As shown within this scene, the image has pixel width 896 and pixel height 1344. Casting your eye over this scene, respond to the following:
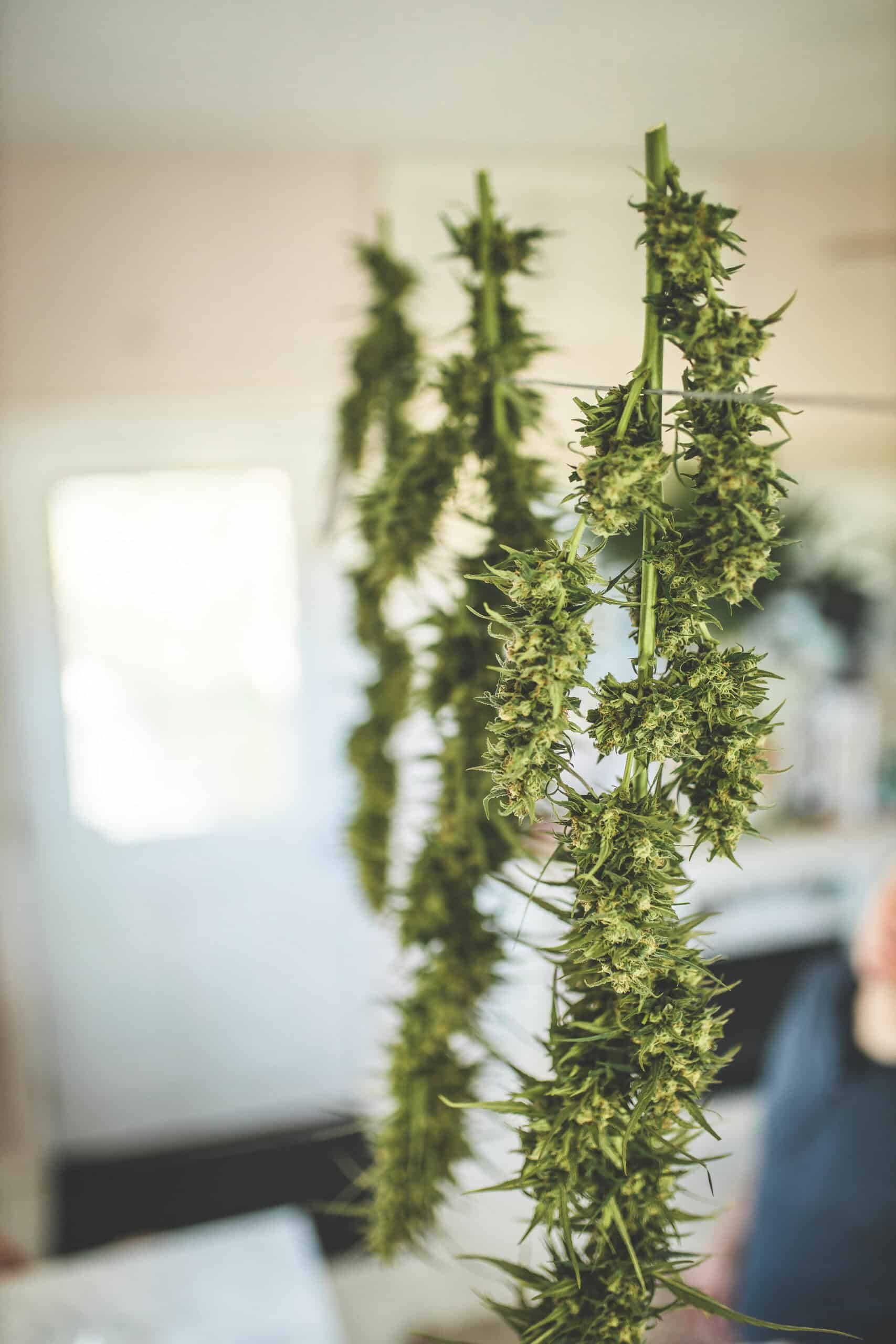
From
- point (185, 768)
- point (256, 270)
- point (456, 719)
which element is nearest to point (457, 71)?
point (256, 270)

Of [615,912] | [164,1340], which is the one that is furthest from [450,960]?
[164,1340]

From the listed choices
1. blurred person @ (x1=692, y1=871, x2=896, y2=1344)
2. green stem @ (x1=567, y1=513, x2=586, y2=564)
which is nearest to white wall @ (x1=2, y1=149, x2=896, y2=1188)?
blurred person @ (x1=692, y1=871, x2=896, y2=1344)

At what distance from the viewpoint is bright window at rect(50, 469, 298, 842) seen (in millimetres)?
2791

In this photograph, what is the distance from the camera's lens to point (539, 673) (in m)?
0.33

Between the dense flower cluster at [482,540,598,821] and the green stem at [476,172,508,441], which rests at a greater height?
the green stem at [476,172,508,441]

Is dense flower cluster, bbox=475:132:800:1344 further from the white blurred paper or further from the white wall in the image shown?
the white wall

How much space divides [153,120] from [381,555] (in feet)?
6.41

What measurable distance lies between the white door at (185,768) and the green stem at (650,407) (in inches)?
93.6

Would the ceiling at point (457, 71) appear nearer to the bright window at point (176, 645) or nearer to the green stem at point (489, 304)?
the green stem at point (489, 304)

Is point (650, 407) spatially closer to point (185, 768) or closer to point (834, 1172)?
point (834, 1172)

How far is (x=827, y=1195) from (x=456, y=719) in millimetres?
1311

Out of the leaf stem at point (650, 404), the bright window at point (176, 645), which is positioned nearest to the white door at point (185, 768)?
the bright window at point (176, 645)

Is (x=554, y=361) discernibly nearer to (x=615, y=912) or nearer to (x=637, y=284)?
(x=637, y=284)

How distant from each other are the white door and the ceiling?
833 millimetres
